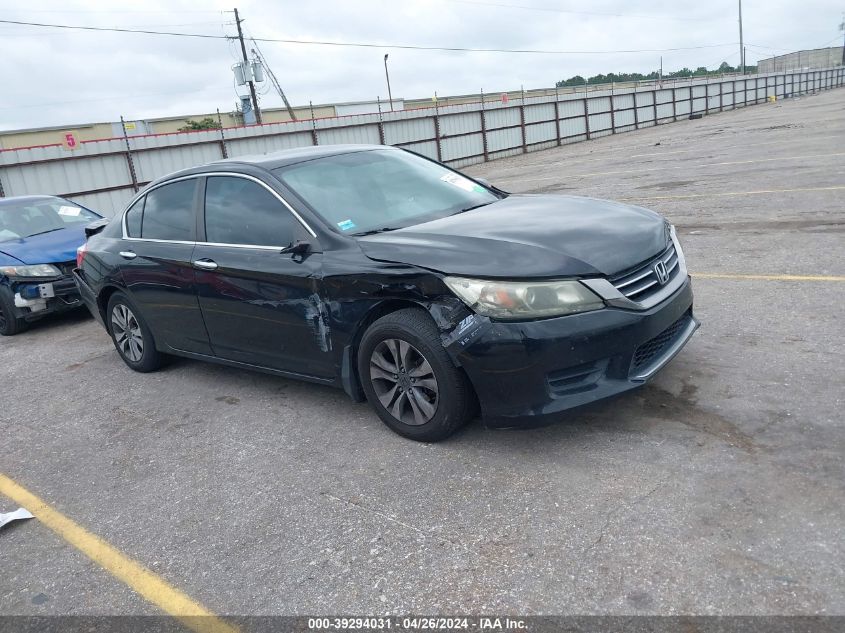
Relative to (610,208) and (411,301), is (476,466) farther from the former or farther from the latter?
(610,208)

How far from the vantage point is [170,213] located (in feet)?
16.9

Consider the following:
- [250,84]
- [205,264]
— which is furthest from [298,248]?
[250,84]

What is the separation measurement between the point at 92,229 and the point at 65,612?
456cm

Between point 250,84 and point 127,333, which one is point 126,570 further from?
point 250,84

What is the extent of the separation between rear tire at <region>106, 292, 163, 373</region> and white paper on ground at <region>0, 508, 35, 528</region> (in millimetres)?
2044

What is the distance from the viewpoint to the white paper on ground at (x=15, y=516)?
11.7 feet

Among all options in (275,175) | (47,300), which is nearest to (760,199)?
(275,175)

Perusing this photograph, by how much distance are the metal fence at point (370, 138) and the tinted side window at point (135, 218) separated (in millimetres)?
13895

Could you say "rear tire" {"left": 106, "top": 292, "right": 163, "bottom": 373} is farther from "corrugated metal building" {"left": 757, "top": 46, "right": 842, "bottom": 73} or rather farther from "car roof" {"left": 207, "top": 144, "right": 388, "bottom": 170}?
"corrugated metal building" {"left": 757, "top": 46, "right": 842, "bottom": 73}

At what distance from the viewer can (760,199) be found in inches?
401

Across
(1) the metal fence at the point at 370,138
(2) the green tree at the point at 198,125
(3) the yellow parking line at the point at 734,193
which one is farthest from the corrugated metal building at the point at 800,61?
(3) the yellow parking line at the point at 734,193

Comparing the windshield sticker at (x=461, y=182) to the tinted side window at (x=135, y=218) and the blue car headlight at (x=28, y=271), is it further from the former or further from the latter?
the blue car headlight at (x=28, y=271)

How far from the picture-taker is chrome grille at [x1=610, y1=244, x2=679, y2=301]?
350 cm

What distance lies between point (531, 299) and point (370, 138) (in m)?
22.6
